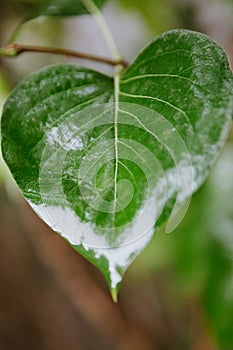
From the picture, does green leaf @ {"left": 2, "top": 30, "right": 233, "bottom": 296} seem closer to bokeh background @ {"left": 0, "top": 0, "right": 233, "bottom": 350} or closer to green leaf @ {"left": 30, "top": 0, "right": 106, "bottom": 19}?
green leaf @ {"left": 30, "top": 0, "right": 106, "bottom": 19}

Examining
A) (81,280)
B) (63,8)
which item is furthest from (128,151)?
(81,280)

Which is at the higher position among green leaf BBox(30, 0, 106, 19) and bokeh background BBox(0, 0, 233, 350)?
green leaf BBox(30, 0, 106, 19)

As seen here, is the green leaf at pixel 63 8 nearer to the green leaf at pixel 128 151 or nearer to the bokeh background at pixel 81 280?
the green leaf at pixel 128 151

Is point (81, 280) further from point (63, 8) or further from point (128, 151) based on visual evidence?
point (128, 151)

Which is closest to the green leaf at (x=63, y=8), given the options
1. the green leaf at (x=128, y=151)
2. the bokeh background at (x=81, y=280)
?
the green leaf at (x=128, y=151)

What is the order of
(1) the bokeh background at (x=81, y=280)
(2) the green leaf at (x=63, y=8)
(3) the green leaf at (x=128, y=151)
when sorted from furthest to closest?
(1) the bokeh background at (x=81, y=280) < (2) the green leaf at (x=63, y=8) < (3) the green leaf at (x=128, y=151)

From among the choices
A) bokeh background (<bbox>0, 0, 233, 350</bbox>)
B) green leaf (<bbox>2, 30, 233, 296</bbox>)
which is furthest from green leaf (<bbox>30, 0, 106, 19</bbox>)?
bokeh background (<bbox>0, 0, 233, 350</bbox>)
